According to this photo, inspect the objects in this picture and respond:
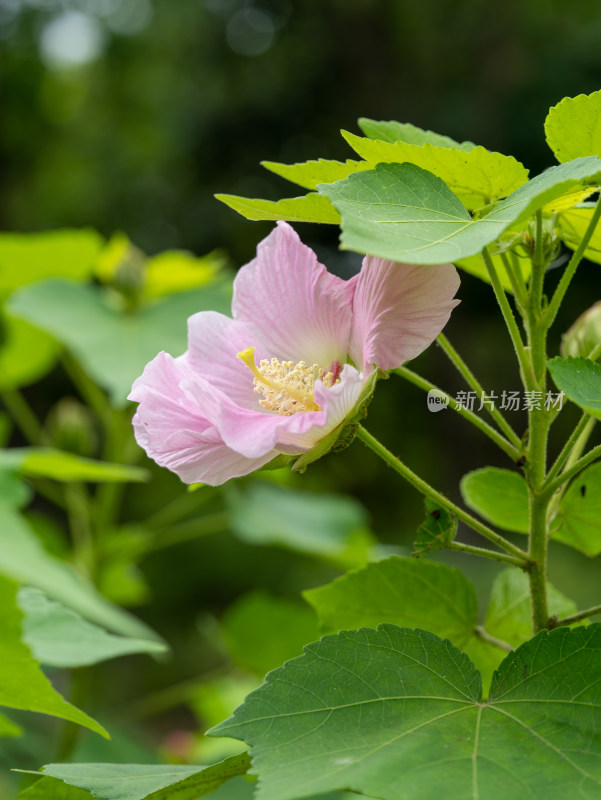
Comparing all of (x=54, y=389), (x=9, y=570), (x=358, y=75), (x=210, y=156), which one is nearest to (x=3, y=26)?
(x=210, y=156)

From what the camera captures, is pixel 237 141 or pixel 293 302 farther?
pixel 237 141

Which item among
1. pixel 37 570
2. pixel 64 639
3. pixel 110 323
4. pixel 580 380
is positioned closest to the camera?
pixel 580 380

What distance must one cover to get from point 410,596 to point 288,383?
139 millimetres

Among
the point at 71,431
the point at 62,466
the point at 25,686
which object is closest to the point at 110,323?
the point at 71,431

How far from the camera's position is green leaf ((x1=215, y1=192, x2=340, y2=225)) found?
15.0 inches

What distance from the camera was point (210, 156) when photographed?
19.4ft

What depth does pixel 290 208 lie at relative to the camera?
1.27ft

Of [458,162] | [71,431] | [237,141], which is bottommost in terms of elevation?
[458,162]

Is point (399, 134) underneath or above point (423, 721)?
above

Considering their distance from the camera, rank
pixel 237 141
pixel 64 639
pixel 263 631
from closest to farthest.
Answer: pixel 64 639, pixel 263 631, pixel 237 141

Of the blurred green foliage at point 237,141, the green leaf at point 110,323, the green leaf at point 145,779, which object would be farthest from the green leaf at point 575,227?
the blurred green foliage at point 237,141

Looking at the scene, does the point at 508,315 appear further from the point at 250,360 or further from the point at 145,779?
the point at 145,779

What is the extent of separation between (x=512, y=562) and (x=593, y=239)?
17cm

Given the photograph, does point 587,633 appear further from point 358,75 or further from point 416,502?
point 358,75
